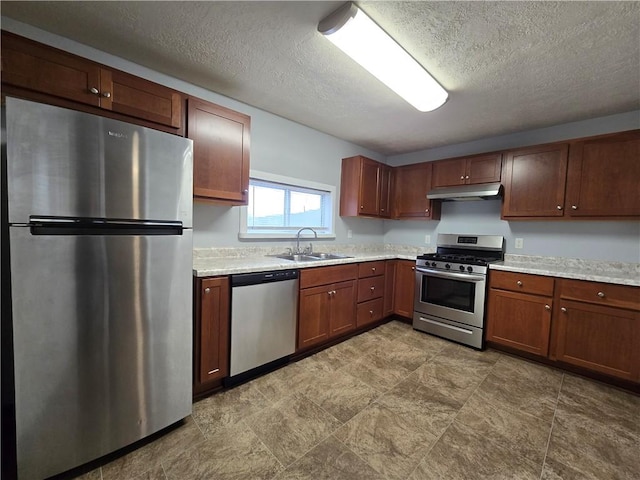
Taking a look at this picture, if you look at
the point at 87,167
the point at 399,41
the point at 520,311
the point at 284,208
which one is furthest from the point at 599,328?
the point at 87,167

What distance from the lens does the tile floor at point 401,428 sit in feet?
4.65

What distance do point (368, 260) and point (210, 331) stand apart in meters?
1.85

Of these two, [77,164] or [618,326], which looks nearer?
[77,164]

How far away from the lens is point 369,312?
324 centimetres

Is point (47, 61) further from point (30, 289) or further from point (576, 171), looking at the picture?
point (576, 171)

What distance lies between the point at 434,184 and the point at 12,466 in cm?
419

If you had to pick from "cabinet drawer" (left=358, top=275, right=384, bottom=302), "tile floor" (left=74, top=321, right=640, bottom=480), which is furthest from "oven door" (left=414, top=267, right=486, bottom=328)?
"tile floor" (left=74, top=321, right=640, bottom=480)

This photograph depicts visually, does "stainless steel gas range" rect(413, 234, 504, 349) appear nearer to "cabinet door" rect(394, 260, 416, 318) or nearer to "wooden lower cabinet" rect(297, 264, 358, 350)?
"cabinet door" rect(394, 260, 416, 318)

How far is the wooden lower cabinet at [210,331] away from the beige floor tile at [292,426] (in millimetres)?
433

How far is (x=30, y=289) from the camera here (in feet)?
3.92

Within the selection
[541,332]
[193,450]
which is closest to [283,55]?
[193,450]

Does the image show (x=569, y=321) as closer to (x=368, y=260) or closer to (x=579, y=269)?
(x=579, y=269)

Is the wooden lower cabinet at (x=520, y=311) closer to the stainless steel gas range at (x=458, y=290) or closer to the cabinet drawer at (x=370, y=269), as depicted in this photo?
the stainless steel gas range at (x=458, y=290)

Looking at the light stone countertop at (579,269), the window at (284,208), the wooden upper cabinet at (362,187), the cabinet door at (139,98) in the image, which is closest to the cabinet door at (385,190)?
the wooden upper cabinet at (362,187)
